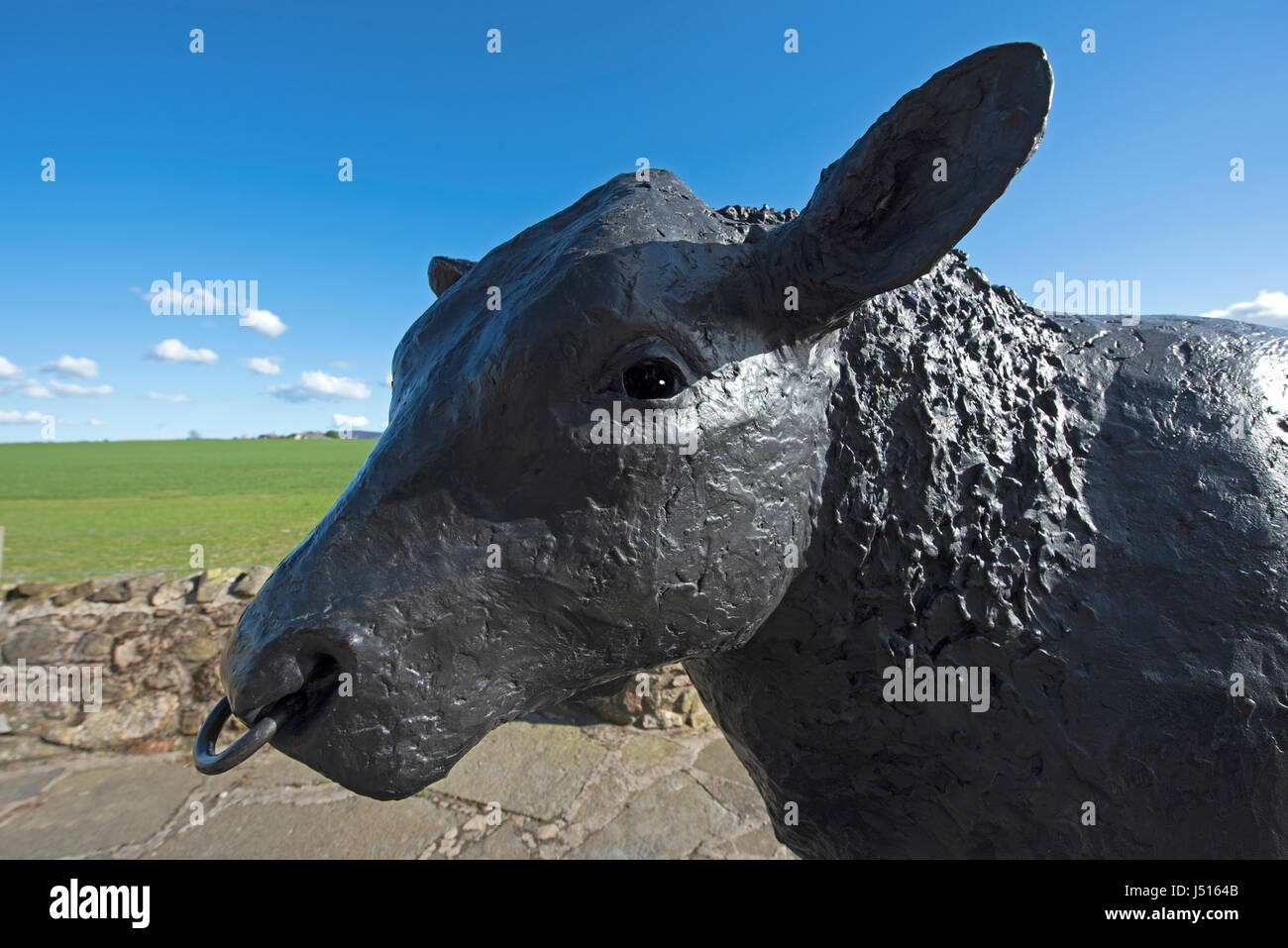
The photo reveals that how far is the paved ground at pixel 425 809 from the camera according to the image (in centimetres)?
422

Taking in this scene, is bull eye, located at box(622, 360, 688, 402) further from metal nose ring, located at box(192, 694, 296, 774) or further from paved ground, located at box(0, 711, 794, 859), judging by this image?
paved ground, located at box(0, 711, 794, 859)

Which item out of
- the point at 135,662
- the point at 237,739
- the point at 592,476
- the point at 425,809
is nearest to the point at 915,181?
the point at 592,476

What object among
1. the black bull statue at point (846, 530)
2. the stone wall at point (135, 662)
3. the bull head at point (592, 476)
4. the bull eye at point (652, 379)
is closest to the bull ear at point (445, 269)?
the black bull statue at point (846, 530)

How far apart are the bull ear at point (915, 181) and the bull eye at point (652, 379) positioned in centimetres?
31

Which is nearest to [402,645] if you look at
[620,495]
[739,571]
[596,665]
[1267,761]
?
[596,665]

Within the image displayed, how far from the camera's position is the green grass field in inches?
306

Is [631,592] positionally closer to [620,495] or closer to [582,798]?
[620,495]

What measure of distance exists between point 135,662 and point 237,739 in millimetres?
5701

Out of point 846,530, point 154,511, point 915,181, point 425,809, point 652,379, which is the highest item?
point 915,181

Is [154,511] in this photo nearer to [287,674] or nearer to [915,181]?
[287,674]

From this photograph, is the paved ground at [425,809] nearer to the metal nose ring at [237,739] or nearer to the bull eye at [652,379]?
the metal nose ring at [237,739]

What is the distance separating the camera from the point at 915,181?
1328mm

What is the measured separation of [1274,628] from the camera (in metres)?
1.45
